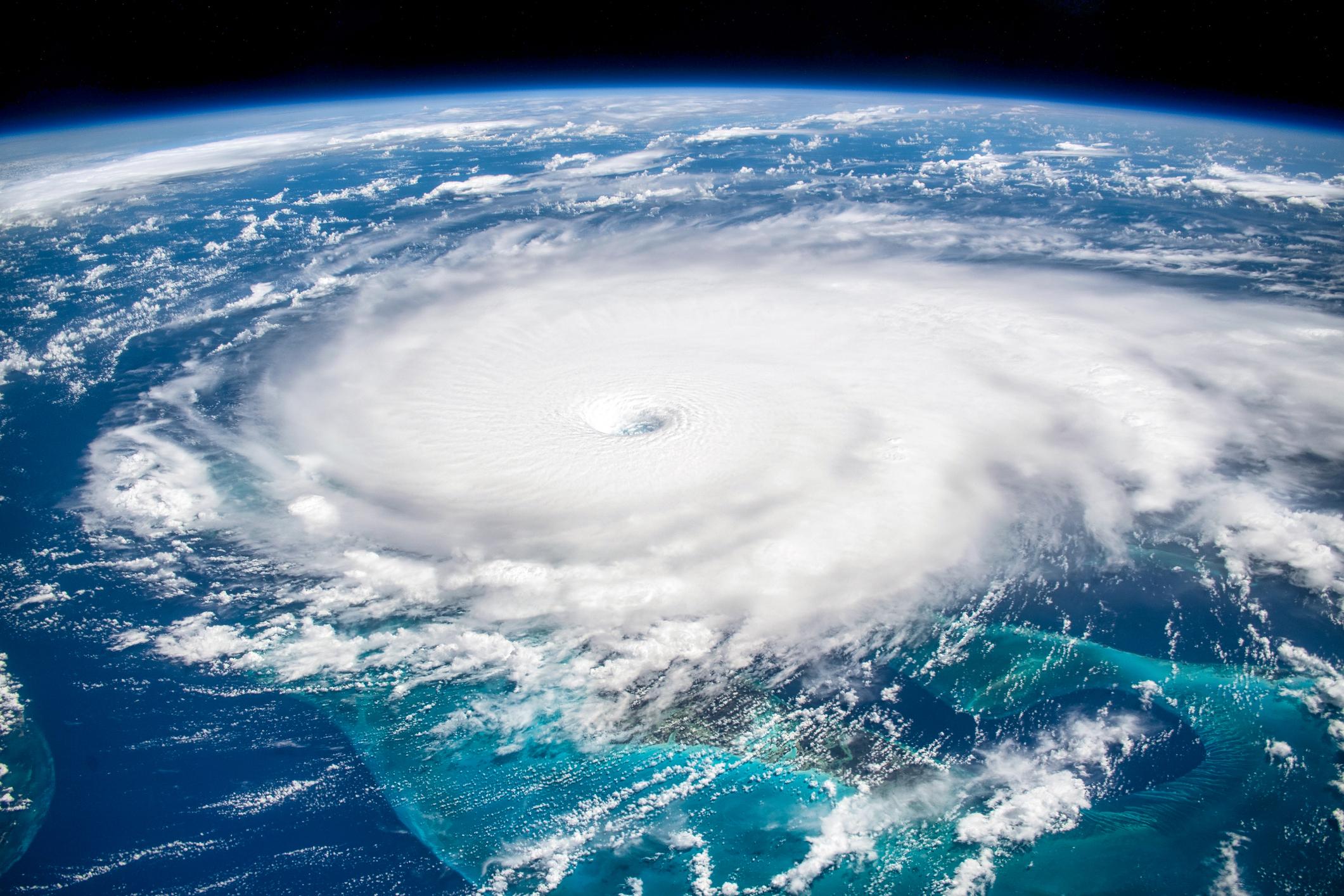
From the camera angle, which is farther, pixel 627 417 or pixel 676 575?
pixel 627 417

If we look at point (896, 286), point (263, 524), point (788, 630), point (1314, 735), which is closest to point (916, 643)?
point (788, 630)

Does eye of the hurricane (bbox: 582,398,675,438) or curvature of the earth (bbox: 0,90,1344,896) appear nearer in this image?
curvature of the earth (bbox: 0,90,1344,896)

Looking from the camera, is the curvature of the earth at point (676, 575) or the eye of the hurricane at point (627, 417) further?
the eye of the hurricane at point (627, 417)

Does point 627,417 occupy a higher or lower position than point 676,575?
higher
